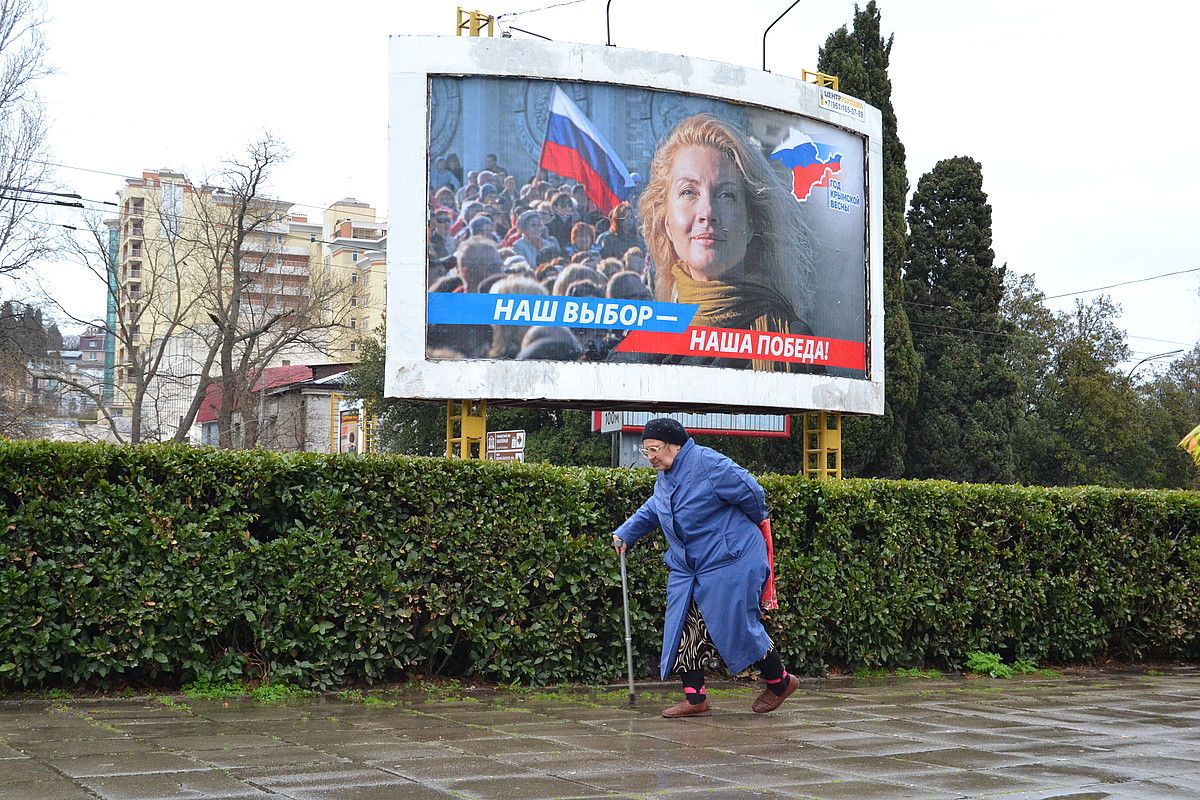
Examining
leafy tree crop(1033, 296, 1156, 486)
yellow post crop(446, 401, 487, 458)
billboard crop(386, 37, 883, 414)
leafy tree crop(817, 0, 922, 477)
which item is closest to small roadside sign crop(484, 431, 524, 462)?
yellow post crop(446, 401, 487, 458)

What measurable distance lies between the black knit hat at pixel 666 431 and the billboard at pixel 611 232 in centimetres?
1297

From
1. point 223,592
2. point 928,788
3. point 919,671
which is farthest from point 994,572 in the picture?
point 223,592

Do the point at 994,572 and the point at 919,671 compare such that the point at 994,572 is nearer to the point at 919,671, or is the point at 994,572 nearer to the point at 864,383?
the point at 919,671

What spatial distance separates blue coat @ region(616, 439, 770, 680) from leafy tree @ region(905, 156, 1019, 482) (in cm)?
3479

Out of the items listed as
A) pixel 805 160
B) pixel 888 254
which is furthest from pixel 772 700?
pixel 888 254

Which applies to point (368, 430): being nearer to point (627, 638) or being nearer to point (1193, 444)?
point (1193, 444)

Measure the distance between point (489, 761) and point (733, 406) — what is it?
17.2 metres

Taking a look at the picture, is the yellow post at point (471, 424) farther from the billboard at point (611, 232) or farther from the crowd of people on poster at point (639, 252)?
the crowd of people on poster at point (639, 252)

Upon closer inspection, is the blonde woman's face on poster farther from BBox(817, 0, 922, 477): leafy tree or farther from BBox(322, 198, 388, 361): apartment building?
BBox(322, 198, 388, 361): apartment building

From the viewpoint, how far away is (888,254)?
125 ft

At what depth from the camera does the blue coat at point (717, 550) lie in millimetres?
7527

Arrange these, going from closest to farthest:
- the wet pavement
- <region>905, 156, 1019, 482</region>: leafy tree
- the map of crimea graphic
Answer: the wet pavement → the map of crimea graphic → <region>905, 156, 1019, 482</region>: leafy tree

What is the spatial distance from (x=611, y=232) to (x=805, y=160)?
15.5 feet

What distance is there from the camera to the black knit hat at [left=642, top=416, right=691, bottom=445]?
7672mm
